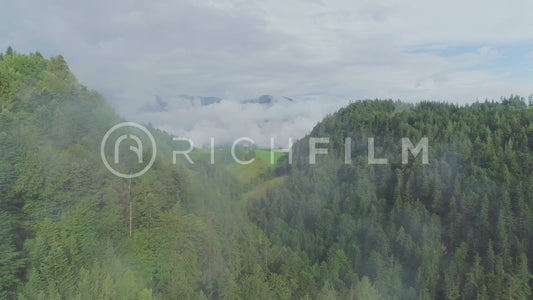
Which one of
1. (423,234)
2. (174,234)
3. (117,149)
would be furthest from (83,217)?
(423,234)

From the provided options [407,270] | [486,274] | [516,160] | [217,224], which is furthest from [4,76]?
[516,160]

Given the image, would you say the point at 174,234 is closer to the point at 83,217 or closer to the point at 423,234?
the point at 83,217

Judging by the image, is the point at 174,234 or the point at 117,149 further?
the point at 117,149

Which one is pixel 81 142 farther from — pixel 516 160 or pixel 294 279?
pixel 516 160

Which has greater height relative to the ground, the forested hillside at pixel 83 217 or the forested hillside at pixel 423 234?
the forested hillside at pixel 83 217

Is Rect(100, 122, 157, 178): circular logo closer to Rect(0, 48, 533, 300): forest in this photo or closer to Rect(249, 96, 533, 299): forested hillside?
Rect(0, 48, 533, 300): forest

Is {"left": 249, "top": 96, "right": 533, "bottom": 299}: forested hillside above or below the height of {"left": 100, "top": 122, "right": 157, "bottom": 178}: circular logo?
below

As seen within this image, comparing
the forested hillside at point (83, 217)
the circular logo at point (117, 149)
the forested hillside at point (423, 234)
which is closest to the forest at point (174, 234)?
the forested hillside at point (83, 217)

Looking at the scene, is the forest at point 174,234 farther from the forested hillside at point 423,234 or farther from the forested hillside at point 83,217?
the forested hillside at point 423,234

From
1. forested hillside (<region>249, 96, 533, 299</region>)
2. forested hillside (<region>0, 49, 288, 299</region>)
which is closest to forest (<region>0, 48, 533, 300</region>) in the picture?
forested hillside (<region>0, 49, 288, 299</region>)

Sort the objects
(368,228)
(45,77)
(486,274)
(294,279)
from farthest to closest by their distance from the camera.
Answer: (368,228)
(486,274)
(294,279)
(45,77)

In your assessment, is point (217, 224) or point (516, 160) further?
point (516, 160)
